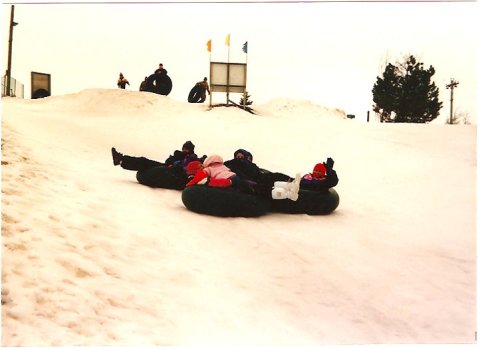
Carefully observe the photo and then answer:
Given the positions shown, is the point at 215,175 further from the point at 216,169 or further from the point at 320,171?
the point at 320,171

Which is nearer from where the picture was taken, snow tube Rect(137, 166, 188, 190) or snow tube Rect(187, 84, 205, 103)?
snow tube Rect(137, 166, 188, 190)

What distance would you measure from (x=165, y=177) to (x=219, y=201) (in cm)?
156

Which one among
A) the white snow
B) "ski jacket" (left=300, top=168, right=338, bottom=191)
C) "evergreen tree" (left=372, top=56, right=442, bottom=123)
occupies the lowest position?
the white snow

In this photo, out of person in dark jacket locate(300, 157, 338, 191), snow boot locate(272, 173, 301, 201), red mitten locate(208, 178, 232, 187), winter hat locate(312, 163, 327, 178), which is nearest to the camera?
red mitten locate(208, 178, 232, 187)

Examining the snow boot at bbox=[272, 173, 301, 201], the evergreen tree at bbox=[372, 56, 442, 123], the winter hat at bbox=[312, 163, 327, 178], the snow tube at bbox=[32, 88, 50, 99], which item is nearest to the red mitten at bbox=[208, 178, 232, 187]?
the snow boot at bbox=[272, 173, 301, 201]

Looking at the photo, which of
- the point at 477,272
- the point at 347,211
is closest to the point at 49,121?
the point at 347,211

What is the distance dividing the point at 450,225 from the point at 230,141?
6370mm

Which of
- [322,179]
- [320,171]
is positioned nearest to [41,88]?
[320,171]

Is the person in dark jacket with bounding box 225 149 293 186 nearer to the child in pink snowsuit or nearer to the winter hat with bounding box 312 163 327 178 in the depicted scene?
the child in pink snowsuit

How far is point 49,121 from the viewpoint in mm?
12000

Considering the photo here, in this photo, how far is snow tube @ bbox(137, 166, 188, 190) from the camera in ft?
22.9

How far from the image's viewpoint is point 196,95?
1748 centimetres

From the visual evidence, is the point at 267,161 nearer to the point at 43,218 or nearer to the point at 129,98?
the point at 43,218

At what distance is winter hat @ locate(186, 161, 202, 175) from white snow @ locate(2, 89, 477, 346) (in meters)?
0.47
